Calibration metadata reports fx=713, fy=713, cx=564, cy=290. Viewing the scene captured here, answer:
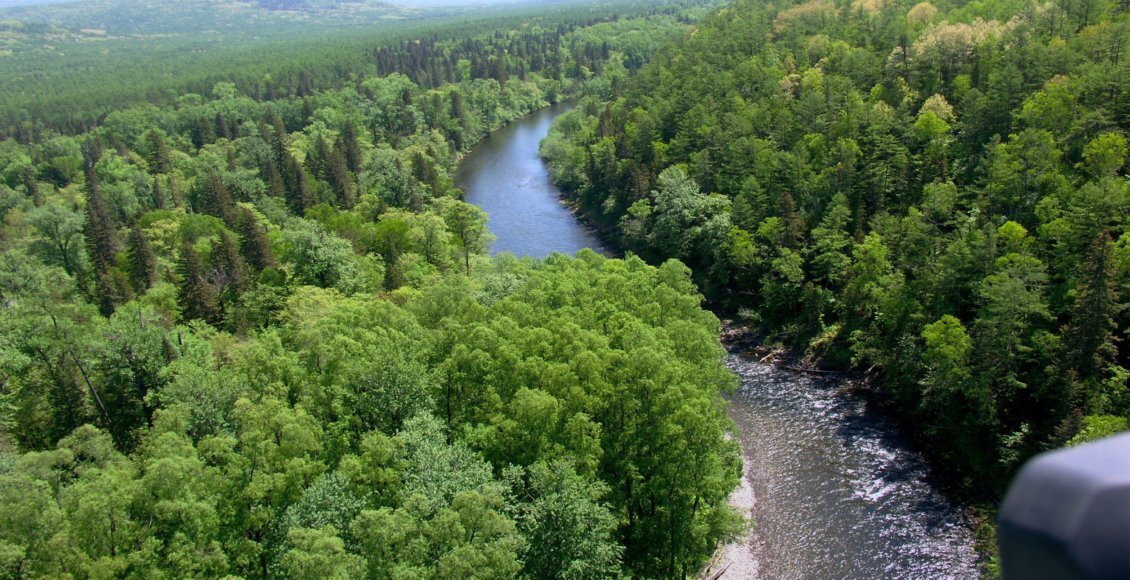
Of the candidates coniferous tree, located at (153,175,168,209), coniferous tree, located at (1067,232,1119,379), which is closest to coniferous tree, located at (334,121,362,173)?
coniferous tree, located at (153,175,168,209)

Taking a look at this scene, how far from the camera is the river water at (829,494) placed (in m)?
33.6

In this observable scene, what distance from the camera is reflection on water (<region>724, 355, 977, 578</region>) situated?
33469 mm

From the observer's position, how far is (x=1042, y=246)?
43594 millimetres

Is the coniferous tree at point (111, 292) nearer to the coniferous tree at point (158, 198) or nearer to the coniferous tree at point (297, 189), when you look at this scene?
the coniferous tree at point (297, 189)

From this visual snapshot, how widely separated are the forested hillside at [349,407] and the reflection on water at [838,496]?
2.96 metres

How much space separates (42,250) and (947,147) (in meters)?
86.5

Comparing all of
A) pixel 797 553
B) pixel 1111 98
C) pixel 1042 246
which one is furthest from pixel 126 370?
pixel 1111 98

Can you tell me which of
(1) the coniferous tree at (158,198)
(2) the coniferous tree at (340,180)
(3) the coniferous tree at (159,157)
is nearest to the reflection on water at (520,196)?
(2) the coniferous tree at (340,180)

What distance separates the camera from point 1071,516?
2.60 m

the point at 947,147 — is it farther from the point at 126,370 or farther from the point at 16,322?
the point at 16,322

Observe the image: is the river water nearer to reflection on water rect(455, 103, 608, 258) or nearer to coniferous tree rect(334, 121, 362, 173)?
reflection on water rect(455, 103, 608, 258)

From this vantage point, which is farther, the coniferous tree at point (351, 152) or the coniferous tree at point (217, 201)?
the coniferous tree at point (351, 152)

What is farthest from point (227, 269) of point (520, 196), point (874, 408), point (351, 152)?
point (874, 408)

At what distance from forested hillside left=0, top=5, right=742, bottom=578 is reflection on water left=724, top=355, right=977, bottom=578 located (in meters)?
2.96
